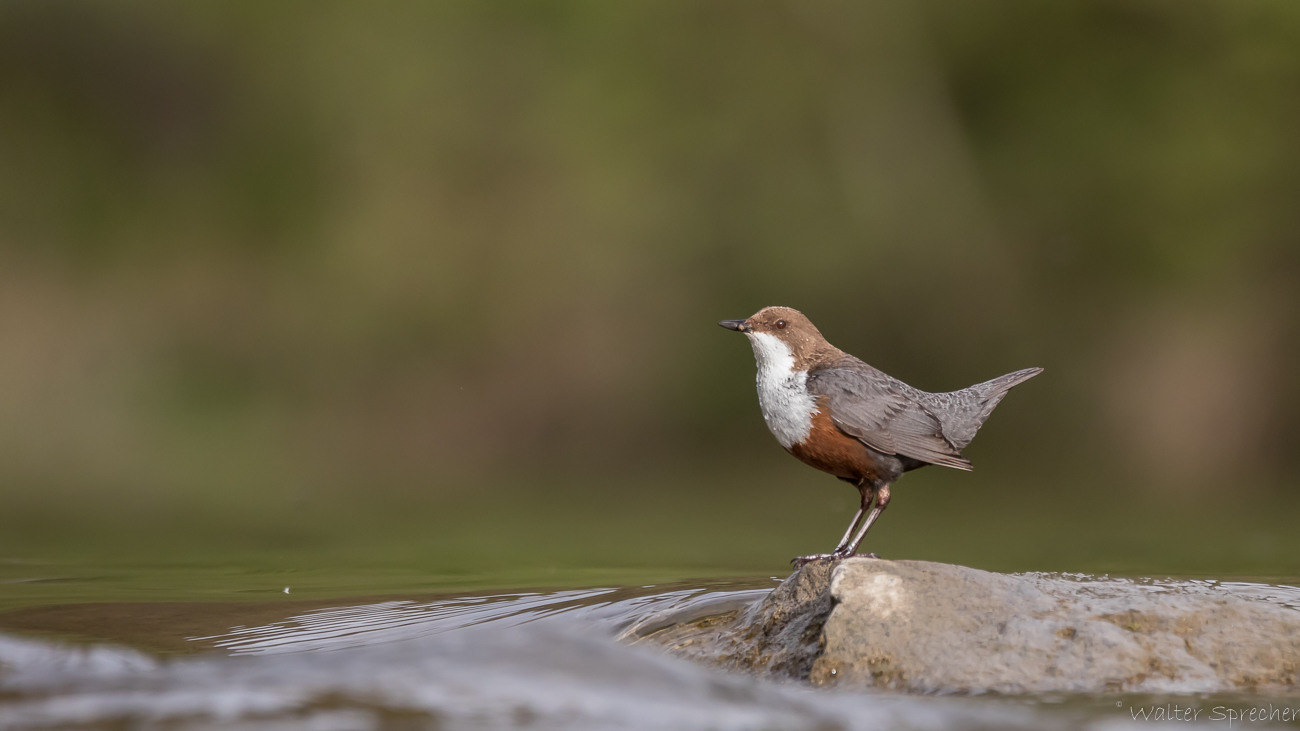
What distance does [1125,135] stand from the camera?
36.4 feet

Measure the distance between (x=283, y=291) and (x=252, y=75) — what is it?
2277 millimetres

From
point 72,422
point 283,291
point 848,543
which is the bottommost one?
point 848,543

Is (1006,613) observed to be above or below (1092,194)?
below

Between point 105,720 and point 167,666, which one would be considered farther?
point 167,666

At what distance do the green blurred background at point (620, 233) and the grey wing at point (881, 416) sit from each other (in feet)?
17.4

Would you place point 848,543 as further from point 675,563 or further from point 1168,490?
point 1168,490

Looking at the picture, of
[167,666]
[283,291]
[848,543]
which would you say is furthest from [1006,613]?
[283,291]

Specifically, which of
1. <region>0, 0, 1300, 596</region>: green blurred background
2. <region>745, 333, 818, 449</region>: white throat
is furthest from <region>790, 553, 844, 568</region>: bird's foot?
<region>0, 0, 1300, 596</region>: green blurred background

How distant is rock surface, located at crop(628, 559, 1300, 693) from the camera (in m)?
3.14

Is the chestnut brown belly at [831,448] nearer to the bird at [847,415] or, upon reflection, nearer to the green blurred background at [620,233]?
the bird at [847,415]

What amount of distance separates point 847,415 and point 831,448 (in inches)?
5.0

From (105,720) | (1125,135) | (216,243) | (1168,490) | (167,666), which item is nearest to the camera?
(105,720)
